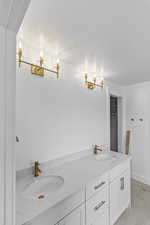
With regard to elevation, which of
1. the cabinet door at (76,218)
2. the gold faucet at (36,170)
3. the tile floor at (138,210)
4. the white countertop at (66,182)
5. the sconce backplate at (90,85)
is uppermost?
the sconce backplate at (90,85)

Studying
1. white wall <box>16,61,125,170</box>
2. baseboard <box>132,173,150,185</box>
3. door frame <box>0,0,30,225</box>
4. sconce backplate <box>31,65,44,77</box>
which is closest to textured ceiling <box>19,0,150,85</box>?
sconce backplate <box>31,65,44,77</box>

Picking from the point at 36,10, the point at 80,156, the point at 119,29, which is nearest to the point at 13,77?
the point at 36,10

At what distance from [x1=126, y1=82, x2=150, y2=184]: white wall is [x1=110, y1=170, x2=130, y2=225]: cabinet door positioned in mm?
1127

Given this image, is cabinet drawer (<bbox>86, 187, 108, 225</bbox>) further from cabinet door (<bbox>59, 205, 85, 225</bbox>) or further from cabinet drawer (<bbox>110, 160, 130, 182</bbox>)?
cabinet drawer (<bbox>110, 160, 130, 182</bbox>)

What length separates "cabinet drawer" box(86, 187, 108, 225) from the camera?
129cm

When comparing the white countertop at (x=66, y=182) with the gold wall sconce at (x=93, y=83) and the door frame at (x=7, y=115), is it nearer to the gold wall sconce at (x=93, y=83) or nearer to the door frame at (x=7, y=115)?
the door frame at (x=7, y=115)

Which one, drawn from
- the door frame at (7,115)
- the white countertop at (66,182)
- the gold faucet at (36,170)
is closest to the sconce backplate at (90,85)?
the white countertop at (66,182)

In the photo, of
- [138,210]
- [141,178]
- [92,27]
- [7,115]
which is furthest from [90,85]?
[141,178]

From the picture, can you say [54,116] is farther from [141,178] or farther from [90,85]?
[141,178]

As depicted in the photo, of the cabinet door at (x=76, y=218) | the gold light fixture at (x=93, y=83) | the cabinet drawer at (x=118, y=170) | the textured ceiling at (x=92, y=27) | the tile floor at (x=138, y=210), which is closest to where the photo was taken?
the textured ceiling at (x=92, y=27)

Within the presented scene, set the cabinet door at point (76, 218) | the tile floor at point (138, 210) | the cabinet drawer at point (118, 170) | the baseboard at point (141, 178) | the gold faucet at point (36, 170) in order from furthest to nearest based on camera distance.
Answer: the baseboard at point (141, 178) < the tile floor at point (138, 210) < the cabinet drawer at point (118, 170) < the gold faucet at point (36, 170) < the cabinet door at point (76, 218)

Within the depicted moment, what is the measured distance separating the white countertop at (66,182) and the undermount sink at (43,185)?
0.18 ft

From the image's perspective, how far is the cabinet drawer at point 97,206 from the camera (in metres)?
1.29

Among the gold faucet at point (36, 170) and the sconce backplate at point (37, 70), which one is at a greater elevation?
the sconce backplate at point (37, 70)
